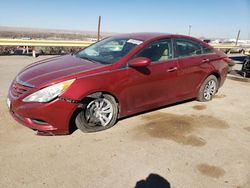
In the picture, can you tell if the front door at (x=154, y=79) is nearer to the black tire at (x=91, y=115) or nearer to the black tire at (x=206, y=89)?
the black tire at (x=91, y=115)

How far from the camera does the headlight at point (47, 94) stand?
3395mm

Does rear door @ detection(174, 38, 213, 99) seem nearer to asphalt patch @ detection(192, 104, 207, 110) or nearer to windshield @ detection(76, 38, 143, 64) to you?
asphalt patch @ detection(192, 104, 207, 110)

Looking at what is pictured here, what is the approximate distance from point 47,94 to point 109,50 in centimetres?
168

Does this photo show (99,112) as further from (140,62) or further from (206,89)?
(206,89)

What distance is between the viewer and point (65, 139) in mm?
3637

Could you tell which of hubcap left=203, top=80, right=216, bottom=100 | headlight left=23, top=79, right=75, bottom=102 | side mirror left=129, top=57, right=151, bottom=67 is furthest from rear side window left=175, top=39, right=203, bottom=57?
headlight left=23, top=79, right=75, bottom=102

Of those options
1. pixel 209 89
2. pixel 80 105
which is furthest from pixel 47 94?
pixel 209 89

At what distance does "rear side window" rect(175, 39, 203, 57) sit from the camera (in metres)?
4.86

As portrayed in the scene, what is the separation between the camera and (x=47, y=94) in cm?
340

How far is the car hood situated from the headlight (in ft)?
0.42

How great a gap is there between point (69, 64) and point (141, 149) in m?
1.91

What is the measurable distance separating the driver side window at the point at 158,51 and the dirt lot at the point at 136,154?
45.3 inches

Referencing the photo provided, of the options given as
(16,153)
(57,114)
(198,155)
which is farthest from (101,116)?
(198,155)

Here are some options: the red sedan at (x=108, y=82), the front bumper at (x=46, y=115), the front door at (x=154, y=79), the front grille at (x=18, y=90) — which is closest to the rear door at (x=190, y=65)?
the red sedan at (x=108, y=82)
